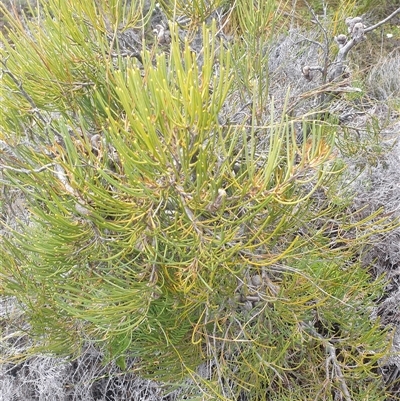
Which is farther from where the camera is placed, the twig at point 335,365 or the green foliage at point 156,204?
the twig at point 335,365

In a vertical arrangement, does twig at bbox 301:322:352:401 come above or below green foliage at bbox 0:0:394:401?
below

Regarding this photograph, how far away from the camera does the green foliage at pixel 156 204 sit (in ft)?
2.09

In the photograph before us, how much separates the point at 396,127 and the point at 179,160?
1.44 metres

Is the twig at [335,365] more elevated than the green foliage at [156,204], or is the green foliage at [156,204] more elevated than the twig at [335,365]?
the green foliage at [156,204]

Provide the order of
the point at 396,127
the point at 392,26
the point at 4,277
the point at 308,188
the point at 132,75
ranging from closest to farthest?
the point at 132,75
the point at 4,277
the point at 308,188
the point at 396,127
the point at 392,26

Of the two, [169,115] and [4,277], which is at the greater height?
[169,115]

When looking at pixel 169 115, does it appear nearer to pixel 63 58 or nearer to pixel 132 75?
pixel 132 75

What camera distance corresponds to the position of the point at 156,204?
81cm

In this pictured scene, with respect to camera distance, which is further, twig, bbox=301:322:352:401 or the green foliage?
twig, bbox=301:322:352:401

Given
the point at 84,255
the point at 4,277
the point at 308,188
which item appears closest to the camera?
the point at 84,255

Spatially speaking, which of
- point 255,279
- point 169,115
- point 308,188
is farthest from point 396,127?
point 169,115

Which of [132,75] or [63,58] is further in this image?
[63,58]

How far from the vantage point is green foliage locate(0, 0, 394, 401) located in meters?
0.64

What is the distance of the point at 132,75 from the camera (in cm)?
57
